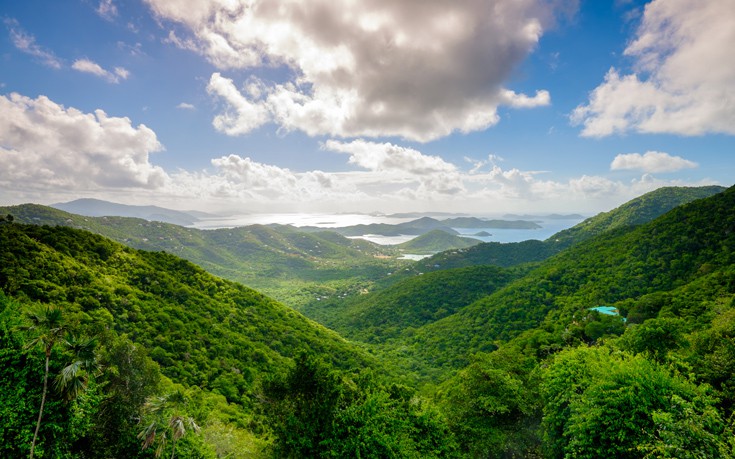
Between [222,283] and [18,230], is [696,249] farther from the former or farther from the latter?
[18,230]

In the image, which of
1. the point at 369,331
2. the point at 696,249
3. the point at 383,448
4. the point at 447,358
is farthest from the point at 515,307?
the point at 383,448

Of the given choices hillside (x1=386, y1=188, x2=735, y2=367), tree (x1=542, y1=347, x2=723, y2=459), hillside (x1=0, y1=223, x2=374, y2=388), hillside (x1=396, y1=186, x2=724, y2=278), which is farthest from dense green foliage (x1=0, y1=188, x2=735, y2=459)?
hillside (x1=396, y1=186, x2=724, y2=278)

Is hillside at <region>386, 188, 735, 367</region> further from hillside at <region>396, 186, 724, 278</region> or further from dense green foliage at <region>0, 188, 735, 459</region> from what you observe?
hillside at <region>396, 186, 724, 278</region>

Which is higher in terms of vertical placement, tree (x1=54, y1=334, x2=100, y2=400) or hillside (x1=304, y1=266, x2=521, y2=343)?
tree (x1=54, y1=334, x2=100, y2=400)

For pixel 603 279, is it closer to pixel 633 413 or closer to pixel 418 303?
pixel 633 413

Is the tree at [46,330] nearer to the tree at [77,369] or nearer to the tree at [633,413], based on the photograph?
the tree at [77,369]

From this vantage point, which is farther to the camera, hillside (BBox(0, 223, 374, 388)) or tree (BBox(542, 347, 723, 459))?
hillside (BBox(0, 223, 374, 388))

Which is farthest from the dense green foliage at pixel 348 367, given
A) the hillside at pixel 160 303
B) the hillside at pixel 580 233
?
the hillside at pixel 580 233

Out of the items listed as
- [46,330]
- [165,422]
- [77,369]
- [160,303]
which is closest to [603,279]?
[165,422]

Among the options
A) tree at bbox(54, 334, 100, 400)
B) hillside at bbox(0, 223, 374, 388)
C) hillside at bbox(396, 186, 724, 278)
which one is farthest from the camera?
hillside at bbox(396, 186, 724, 278)
